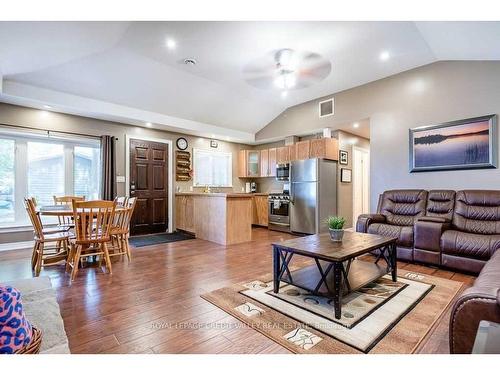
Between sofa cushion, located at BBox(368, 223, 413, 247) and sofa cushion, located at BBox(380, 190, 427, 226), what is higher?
sofa cushion, located at BBox(380, 190, 427, 226)

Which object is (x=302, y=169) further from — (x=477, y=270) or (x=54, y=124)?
(x=54, y=124)

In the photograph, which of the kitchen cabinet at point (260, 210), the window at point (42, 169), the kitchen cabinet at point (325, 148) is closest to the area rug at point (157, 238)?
the window at point (42, 169)

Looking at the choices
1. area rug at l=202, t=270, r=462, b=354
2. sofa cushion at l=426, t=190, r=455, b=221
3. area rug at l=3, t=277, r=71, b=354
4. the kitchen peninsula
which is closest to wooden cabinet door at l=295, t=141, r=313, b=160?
the kitchen peninsula

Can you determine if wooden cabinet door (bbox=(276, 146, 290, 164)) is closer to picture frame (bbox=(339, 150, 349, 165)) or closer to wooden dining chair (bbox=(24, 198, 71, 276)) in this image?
picture frame (bbox=(339, 150, 349, 165))

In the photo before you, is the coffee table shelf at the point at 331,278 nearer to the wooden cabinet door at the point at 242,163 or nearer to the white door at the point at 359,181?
the white door at the point at 359,181

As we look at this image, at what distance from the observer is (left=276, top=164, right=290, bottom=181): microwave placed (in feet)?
19.6

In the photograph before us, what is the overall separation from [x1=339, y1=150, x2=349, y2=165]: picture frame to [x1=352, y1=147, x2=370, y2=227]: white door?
0.33 m

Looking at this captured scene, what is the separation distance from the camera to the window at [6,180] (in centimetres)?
420

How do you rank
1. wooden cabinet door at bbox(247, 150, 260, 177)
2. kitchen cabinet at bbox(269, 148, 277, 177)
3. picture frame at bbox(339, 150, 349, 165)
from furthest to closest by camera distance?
wooden cabinet door at bbox(247, 150, 260, 177) → kitchen cabinet at bbox(269, 148, 277, 177) → picture frame at bbox(339, 150, 349, 165)

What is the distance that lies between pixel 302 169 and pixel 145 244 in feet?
11.5

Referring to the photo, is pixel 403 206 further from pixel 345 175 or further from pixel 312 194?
pixel 345 175

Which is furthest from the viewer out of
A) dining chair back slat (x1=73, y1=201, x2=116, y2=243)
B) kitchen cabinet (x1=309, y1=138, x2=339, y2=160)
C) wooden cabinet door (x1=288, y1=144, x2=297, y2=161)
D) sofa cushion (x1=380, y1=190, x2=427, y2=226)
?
wooden cabinet door (x1=288, y1=144, x2=297, y2=161)

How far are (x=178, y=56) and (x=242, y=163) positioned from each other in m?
3.84

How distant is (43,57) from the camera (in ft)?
10.9
